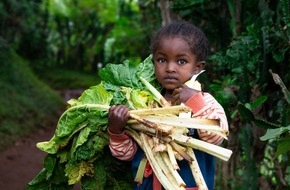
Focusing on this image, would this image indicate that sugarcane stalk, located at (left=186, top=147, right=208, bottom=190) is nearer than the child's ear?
Yes

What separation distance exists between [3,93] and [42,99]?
1701 millimetres

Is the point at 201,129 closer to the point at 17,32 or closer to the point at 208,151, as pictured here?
the point at 208,151

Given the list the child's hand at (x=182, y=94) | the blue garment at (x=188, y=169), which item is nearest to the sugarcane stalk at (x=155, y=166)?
the blue garment at (x=188, y=169)

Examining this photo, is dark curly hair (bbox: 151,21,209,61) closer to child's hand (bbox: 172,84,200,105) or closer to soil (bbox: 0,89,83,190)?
child's hand (bbox: 172,84,200,105)

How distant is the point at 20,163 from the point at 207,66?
11.7 ft

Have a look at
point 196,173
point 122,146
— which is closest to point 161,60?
point 122,146

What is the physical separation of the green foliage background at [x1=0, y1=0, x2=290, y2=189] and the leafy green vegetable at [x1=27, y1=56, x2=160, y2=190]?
73 centimetres

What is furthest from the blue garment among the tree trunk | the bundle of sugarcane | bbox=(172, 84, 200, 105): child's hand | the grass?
the grass

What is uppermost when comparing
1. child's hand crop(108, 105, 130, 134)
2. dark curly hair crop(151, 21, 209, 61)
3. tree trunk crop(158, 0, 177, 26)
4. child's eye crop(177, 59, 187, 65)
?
Answer: tree trunk crop(158, 0, 177, 26)

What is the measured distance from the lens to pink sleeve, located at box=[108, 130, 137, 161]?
258cm

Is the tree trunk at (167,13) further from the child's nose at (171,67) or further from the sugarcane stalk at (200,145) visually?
the sugarcane stalk at (200,145)

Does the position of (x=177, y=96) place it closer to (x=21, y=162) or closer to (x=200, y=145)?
(x=200, y=145)

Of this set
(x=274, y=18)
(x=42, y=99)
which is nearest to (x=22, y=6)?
(x=42, y=99)

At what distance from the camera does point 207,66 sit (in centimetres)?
531
